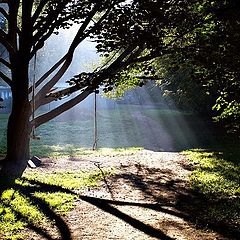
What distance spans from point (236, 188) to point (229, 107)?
73.8 inches

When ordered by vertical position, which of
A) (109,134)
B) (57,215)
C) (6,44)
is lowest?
(57,215)

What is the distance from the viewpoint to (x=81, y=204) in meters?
6.86

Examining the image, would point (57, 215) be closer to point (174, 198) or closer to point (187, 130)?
point (174, 198)

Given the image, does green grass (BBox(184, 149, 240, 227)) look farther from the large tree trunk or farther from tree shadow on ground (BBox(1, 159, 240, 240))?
the large tree trunk

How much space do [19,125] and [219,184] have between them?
19.6 feet

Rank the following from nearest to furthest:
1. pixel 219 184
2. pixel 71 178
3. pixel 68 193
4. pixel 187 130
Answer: pixel 68 193 → pixel 219 184 → pixel 71 178 → pixel 187 130

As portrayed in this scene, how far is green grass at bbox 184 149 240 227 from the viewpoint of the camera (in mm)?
6340

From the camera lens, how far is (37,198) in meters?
7.19

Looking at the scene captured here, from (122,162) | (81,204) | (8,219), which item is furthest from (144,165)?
(8,219)

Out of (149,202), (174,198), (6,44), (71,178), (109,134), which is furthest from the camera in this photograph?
(109,134)

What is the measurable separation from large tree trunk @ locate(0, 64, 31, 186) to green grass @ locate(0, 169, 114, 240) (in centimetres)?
131

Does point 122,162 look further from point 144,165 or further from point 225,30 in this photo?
point 225,30

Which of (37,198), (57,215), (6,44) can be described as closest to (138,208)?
(57,215)

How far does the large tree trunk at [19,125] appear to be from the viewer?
10.8 meters
